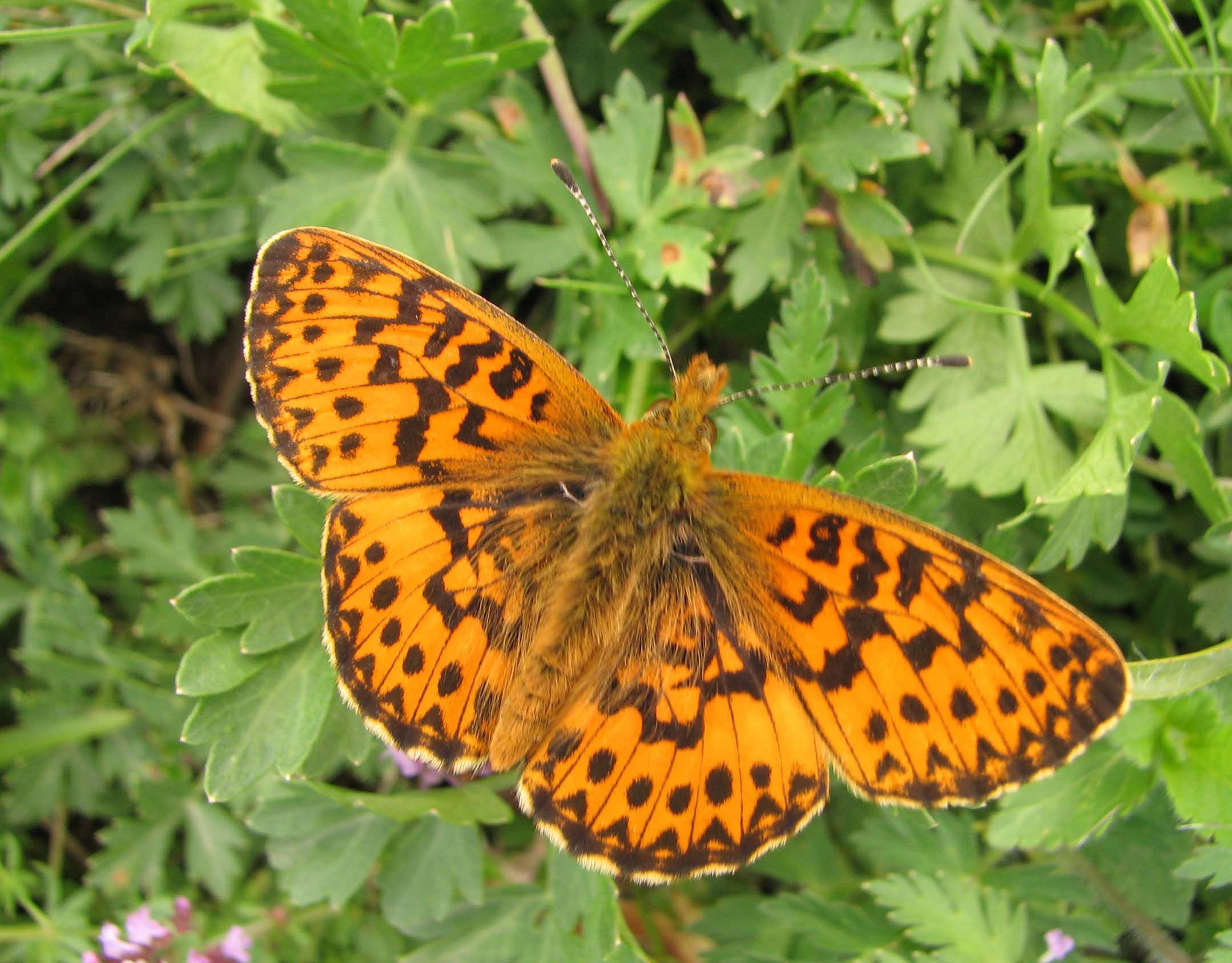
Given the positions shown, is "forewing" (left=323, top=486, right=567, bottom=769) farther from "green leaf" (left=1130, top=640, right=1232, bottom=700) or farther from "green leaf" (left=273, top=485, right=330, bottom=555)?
"green leaf" (left=1130, top=640, right=1232, bottom=700)

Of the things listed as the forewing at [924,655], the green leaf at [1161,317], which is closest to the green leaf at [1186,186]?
the green leaf at [1161,317]

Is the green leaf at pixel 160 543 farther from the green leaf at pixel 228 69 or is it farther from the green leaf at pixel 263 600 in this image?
the green leaf at pixel 228 69

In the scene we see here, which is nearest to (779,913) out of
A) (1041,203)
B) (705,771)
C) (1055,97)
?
(705,771)

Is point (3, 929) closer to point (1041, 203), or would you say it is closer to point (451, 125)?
point (451, 125)

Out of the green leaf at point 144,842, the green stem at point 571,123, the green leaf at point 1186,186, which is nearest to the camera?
the green leaf at point 1186,186

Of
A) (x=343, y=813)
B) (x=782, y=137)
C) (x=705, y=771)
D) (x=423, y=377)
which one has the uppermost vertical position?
(x=782, y=137)

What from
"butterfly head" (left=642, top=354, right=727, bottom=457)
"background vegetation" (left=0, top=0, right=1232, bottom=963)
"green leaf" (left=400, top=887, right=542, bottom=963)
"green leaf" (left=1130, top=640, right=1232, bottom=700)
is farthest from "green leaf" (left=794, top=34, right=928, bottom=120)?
"green leaf" (left=400, top=887, right=542, bottom=963)
